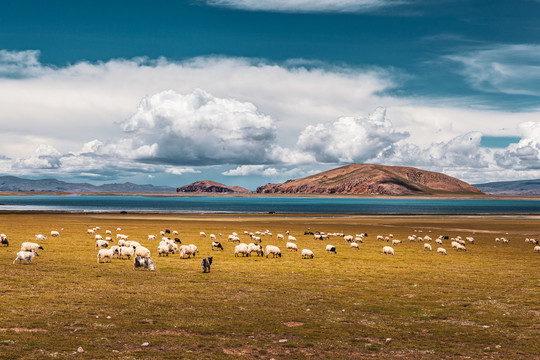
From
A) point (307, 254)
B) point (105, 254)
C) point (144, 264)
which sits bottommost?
point (307, 254)

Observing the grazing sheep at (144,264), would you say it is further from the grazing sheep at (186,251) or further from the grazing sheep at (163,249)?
the grazing sheep at (163,249)

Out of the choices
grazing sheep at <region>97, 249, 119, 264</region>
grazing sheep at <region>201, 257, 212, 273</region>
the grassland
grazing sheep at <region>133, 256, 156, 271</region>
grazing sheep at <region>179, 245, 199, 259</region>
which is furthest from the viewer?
grazing sheep at <region>179, 245, 199, 259</region>

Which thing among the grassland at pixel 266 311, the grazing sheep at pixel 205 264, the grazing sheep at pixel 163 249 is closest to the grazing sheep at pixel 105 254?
the grassland at pixel 266 311

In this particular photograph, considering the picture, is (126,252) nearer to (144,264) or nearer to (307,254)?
(144,264)

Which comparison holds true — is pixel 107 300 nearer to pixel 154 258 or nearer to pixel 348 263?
pixel 154 258

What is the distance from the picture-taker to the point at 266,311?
719 inches

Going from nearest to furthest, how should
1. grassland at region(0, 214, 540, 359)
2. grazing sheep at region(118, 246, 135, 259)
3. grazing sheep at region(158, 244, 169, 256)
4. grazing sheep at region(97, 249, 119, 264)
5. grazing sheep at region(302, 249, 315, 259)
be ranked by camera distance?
grassland at region(0, 214, 540, 359), grazing sheep at region(97, 249, 119, 264), grazing sheep at region(118, 246, 135, 259), grazing sheep at region(158, 244, 169, 256), grazing sheep at region(302, 249, 315, 259)

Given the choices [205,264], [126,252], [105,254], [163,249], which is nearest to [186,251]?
[163,249]

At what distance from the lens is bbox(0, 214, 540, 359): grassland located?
1348cm

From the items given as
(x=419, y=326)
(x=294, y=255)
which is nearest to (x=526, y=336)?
(x=419, y=326)

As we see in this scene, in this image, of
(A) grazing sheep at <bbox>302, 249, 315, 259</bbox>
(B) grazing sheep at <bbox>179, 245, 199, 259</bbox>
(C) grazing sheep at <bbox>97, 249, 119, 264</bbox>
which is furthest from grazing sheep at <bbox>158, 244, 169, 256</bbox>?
(A) grazing sheep at <bbox>302, 249, 315, 259</bbox>

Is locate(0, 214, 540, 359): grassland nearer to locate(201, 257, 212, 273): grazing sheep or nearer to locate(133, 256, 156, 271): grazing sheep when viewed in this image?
locate(201, 257, 212, 273): grazing sheep

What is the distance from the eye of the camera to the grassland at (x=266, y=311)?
13477mm

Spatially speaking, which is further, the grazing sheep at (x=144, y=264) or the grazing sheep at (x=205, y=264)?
the grazing sheep at (x=144, y=264)
